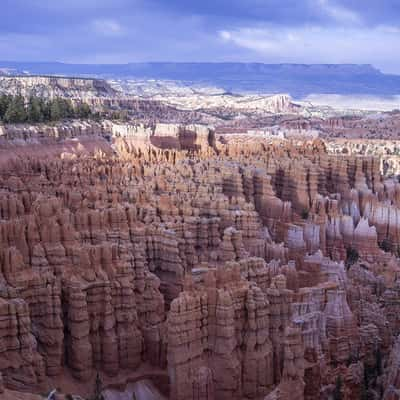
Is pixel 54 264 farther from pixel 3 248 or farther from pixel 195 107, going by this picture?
pixel 195 107

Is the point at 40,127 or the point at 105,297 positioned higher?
the point at 40,127

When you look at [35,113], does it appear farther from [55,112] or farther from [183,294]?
[183,294]

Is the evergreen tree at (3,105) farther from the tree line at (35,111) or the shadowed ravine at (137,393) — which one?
the shadowed ravine at (137,393)

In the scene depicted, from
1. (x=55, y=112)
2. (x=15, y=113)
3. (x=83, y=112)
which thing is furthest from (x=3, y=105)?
(x=83, y=112)

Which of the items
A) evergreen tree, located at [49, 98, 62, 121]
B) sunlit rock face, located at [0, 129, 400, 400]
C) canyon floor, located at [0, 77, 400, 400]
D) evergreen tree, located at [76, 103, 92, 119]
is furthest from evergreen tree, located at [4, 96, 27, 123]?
sunlit rock face, located at [0, 129, 400, 400]

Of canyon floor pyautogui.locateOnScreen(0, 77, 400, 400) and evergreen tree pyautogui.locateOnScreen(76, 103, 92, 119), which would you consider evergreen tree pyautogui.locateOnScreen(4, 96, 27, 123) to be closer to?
evergreen tree pyautogui.locateOnScreen(76, 103, 92, 119)

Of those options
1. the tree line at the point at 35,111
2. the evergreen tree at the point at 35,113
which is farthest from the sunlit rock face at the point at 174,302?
the evergreen tree at the point at 35,113

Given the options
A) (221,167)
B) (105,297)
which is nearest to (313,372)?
(105,297)
